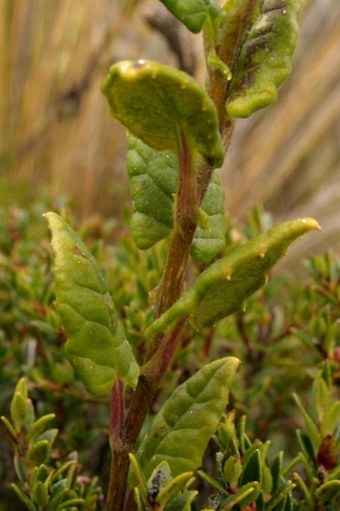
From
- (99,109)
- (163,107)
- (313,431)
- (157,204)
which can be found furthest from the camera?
(99,109)

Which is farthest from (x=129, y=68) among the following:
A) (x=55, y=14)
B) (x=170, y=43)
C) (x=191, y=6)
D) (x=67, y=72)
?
(x=55, y=14)

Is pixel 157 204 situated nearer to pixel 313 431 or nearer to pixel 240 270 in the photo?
pixel 240 270

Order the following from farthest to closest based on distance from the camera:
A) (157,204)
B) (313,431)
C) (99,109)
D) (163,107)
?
(99,109) < (313,431) < (157,204) < (163,107)

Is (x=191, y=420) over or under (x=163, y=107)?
under

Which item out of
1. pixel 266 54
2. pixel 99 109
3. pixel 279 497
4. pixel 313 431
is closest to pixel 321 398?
pixel 313 431

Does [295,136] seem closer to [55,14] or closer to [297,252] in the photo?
Answer: [297,252]

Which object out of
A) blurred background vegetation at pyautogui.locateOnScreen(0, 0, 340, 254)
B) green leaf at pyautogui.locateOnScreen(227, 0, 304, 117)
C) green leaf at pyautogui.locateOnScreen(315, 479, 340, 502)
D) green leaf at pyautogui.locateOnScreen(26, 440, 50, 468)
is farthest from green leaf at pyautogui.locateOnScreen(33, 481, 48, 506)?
blurred background vegetation at pyautogui.locateOnScreen(0, 0, 340, 254)
